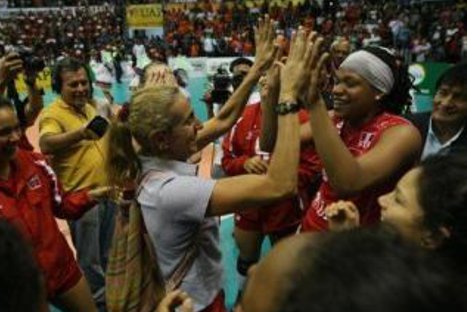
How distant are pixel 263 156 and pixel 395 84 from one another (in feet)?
4.04

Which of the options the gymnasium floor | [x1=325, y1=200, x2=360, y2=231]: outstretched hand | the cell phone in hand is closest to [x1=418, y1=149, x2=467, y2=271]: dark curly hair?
[x1=325, y1=200, x2=360, y2=231]: outstretched hand

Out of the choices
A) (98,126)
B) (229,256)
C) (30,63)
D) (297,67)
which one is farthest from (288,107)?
(229,256)

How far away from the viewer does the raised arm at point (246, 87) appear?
118 inches

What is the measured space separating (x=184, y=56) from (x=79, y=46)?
4491mm

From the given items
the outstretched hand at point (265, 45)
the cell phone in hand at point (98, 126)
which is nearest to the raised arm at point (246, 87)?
the outstretched hand at point (265, 45)

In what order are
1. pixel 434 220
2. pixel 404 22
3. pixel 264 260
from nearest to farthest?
pixel 264 260 < pixel 434 220 < pixel 404 22

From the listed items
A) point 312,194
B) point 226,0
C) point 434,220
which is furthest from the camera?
point 226,0

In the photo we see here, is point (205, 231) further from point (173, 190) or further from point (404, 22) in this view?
point (404, 22)

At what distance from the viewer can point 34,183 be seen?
9.64ft

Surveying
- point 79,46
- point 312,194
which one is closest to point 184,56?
point 79,46

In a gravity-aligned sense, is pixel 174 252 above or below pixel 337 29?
above

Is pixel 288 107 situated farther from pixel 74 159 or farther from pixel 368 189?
pixel 74 159

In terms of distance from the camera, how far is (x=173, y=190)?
84.3 inches

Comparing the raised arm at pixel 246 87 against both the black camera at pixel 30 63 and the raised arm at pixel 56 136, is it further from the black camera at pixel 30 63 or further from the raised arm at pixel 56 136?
the black camera at pixel 30 63
